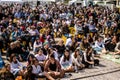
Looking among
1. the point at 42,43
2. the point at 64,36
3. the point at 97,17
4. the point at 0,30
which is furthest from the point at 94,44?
the point at 97,17

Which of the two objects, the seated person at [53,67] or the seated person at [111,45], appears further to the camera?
the seated person at [111,45]

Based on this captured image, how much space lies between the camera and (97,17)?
77.7ft

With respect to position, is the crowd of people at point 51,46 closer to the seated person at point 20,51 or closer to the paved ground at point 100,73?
the seated person at point 20,51

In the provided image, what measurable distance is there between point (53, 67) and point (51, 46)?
3.55 meters

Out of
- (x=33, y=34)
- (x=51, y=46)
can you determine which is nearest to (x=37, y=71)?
(x=51, y=46)

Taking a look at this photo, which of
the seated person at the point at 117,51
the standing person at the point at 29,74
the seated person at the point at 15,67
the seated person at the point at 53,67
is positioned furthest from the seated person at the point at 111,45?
the standing person at the point at 29,74

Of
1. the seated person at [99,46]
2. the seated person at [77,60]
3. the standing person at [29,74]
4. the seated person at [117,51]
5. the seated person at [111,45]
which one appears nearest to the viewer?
the standing person at [29,74]

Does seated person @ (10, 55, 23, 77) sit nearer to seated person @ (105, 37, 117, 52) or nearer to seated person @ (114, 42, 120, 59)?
seated person @ (114, 42, 120, 59)

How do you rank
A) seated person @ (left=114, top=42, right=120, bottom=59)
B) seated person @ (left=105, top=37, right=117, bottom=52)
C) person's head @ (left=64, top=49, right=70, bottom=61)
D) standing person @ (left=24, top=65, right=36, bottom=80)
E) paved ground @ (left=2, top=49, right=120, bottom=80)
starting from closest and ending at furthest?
standing person @ (left=24, top=65, right=36, bottom=80), paved ground @ (left=2, top=49, right=120, bottom=80), person's head @ (left=64, top=49, right=70, bottom=61), seated person @ (left=114, top=42, right=120, bottom=59), seated person @ (left=105, top=37, right=117, bottom=52)

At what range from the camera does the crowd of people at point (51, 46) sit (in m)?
9.35

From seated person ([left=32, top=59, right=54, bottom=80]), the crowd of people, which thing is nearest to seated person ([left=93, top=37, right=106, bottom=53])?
the crowd of people

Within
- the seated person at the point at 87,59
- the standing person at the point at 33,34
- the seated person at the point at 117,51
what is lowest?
the seated person at the point at 117,51

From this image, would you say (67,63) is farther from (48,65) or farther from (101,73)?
(101,73)

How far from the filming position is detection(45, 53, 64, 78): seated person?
373 inches
